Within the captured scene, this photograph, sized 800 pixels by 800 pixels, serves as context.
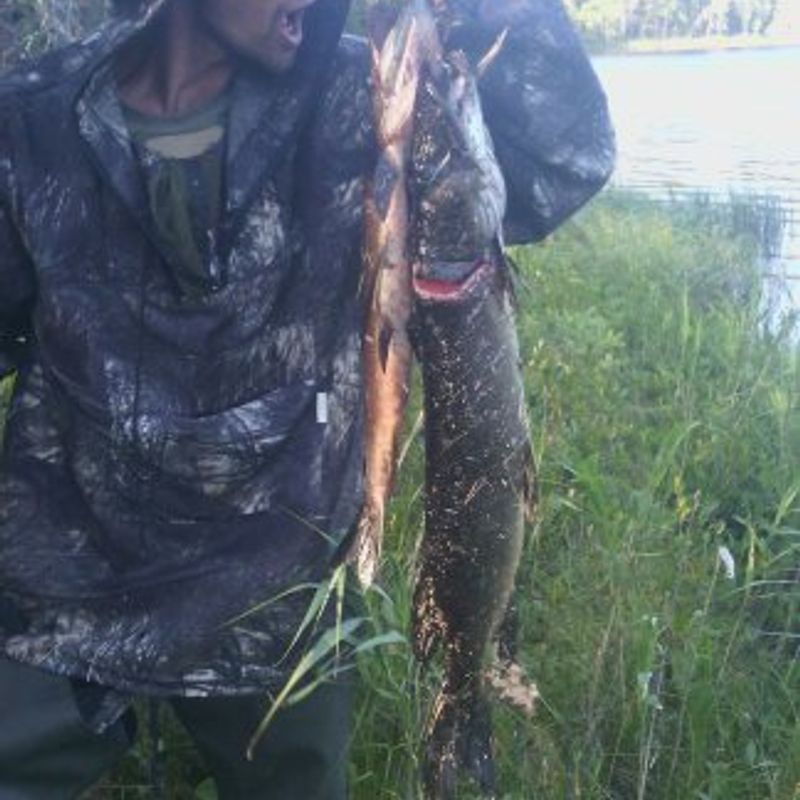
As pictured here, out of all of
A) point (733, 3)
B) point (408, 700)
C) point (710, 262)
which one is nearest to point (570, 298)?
point (710, 262)

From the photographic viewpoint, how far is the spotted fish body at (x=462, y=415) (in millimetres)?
1603

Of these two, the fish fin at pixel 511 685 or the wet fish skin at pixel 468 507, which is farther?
the fish fin at pixel 511 685

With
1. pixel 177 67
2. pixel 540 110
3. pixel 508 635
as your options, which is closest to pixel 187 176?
pixel 177 67

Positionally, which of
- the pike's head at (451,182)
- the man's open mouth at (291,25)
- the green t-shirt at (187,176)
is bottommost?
the green t-shirt at (187,176)

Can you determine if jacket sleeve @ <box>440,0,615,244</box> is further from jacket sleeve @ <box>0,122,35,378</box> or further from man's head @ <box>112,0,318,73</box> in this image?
jacket sleeve @ <box>0,122,35,378</box>

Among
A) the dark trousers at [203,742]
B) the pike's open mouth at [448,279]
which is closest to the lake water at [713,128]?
the dark trousers at [203,742]

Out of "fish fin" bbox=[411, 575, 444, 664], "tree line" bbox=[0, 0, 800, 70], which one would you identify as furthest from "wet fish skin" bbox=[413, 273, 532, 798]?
"tree line" bbox=[0, 0, 800, 70]

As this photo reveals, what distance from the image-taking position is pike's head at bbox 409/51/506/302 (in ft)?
5.19

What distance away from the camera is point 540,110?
79.5 inches

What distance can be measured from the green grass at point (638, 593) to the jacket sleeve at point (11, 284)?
2.93 ft

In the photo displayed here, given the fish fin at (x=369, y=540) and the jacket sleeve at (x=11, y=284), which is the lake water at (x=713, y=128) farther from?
the fish fin at (x=369, y=540)

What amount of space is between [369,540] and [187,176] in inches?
31.3

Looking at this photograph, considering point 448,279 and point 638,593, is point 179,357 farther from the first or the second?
point 638,593

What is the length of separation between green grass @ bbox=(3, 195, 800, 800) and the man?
1.08 ft
